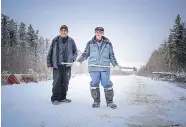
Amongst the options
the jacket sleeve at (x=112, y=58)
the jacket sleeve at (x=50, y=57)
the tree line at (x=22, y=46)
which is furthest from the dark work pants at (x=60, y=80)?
the jacket sleeve at (x=112, y=58)

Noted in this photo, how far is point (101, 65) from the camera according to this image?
3.75 m

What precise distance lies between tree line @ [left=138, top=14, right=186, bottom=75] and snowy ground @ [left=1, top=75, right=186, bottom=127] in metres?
0.33

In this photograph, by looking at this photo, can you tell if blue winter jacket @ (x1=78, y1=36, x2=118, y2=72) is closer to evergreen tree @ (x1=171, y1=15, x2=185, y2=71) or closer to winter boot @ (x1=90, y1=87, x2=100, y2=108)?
winter boot @ (x1=90, y1=87, x2=100, y2=108)

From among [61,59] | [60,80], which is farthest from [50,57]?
[60,80]

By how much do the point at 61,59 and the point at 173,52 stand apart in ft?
4.85

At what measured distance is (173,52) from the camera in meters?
3.58

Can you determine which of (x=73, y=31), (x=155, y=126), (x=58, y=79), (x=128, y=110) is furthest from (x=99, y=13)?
(x=155, y=126)

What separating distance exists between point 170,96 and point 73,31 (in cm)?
162

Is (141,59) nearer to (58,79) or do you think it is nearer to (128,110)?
(128,110)

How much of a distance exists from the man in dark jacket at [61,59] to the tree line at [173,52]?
1.12m

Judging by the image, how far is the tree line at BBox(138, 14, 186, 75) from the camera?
3549 millimetres

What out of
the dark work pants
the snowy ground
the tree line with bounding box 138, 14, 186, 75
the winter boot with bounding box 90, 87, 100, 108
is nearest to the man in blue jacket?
the winter boot with bounding box 90, 87, 100, 108

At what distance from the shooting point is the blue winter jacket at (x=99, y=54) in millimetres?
3742

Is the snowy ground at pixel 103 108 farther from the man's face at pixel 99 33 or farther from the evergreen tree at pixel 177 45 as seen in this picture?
the man's face at pixel 99 33
